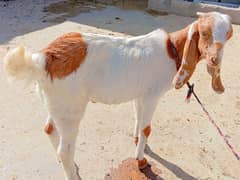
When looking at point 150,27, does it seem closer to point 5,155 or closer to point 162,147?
point 162,147

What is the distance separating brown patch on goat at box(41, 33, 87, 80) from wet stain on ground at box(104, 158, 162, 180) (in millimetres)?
1012

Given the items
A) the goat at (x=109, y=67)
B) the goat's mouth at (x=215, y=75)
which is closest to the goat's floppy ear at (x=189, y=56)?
the goat at (x=109, y=67)

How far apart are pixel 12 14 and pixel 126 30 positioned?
2.09 meters

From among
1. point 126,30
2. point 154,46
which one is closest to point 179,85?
point 154,46

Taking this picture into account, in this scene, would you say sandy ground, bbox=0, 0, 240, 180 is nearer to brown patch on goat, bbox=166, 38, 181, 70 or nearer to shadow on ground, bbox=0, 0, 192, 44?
brown patch on goat, bbox=166, 38, 181, 70

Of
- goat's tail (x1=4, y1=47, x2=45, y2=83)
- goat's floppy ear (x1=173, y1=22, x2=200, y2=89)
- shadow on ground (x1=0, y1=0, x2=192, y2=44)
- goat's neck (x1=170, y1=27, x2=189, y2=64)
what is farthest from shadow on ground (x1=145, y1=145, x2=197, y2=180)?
shadow on ground (x1=0, y1=0, x2=192, y2=44)

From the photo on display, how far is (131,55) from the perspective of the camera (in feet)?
8.54

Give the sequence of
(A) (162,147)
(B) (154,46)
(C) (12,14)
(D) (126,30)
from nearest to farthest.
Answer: (B) (154,46)
(A) (162,147)
(D) (126,30)
(C) (12,14)

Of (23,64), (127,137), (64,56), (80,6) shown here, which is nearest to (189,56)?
(64,56)

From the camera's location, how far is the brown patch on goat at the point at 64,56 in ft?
7.75

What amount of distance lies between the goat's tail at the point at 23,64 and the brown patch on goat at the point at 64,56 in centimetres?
6

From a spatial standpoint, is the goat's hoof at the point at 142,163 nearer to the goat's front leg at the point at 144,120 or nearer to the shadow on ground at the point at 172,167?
the goat's front leg at the point at 144,120

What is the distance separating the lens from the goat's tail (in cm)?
225

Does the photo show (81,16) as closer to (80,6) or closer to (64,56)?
(80,6)
